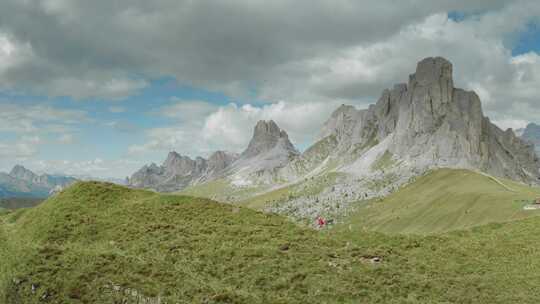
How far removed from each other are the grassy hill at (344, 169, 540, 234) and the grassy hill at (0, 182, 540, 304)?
178 feet

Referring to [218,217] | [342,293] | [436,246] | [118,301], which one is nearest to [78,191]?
[218,217]

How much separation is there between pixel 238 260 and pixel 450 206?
11571 cm

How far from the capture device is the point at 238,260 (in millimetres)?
30953

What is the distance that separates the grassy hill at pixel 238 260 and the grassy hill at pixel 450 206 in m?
54.3

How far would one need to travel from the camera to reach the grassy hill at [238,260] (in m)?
25.8

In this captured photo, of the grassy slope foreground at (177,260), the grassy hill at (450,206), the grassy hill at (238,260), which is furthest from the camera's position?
the grassy hill at (450,206)

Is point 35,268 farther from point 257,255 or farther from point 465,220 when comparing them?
point 465,220

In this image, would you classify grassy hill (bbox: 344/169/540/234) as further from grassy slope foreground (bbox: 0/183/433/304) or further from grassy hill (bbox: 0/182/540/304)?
grassy slope foreground (bbox: 0/183/433/304)

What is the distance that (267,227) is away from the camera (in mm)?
40062

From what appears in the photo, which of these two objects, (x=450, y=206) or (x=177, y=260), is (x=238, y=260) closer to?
(x=177, y=260)

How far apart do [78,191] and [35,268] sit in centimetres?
2056

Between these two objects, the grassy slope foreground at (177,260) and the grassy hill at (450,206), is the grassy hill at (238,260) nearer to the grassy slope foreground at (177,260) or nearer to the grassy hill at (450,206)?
the grassy slope foreground at (177,260)

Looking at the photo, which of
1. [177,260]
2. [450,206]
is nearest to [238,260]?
[177,260]

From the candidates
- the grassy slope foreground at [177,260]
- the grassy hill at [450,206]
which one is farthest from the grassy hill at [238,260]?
the grassy hill at [450,206]
